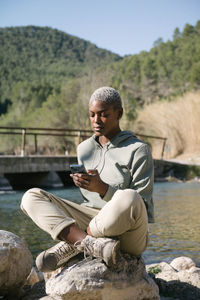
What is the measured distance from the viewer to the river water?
3.98 metres

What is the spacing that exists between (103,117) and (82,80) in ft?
99.7

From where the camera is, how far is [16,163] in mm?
10945

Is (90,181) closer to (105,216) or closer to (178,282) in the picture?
(105,216)

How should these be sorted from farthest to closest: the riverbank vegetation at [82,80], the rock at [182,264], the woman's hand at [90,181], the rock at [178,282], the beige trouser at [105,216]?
the riverbank vegetation at [82,80] → the rock at [182,264] → the rock at [178,282] → the woman's hand at [90,181] → the beige trouser at [105,216]

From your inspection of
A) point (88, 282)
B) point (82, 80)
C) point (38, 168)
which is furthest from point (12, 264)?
point (82, 80)

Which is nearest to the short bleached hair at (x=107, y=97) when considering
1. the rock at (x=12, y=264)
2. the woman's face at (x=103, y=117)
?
the woman's face at (x=103, y=117)

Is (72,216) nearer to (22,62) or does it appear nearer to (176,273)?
(176,273)

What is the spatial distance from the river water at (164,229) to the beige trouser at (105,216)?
1.57m

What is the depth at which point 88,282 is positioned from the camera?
6.73 feet

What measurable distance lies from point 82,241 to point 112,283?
27 centimetres

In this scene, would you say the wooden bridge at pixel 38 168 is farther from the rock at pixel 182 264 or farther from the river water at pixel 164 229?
the rock at pixel 182 264

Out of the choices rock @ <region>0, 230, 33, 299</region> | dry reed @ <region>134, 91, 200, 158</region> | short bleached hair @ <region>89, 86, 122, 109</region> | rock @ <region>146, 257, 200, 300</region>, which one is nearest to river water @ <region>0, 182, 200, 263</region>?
rock @ <region>146, 257, 200, 300</region>

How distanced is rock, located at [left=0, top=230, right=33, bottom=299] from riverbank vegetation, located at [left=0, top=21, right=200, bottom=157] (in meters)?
11.5

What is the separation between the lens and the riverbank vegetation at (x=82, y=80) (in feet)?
61.0
